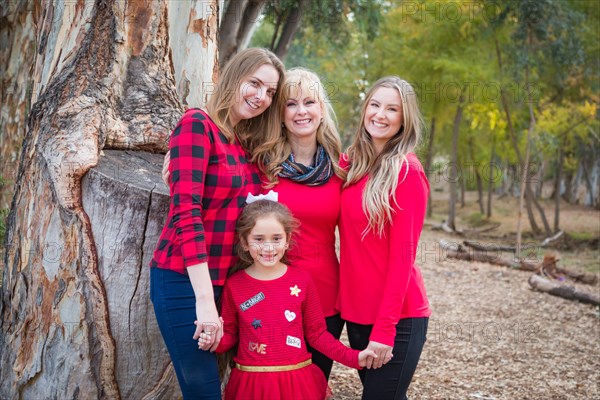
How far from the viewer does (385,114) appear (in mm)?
3047

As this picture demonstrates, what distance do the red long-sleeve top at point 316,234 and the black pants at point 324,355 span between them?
0.04 metres

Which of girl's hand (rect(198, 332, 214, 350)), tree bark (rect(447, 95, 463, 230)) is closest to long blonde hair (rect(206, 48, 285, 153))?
girl's hand (rect(198, 332, 214, 350))

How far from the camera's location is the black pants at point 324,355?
312 cm

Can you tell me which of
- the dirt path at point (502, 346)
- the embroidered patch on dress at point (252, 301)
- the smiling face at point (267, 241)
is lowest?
the dirt path at point (502, 346)

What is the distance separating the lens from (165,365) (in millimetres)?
3178

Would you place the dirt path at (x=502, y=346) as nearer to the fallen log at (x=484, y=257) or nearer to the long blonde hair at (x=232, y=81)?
the fallen log at (x=484, y=257)

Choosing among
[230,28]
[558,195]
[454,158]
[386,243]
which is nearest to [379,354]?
[386,243]

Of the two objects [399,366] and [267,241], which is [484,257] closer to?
[399,366]

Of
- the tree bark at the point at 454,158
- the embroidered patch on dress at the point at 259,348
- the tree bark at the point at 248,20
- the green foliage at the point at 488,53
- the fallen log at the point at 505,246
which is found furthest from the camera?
the tree bark at the point at 454,158

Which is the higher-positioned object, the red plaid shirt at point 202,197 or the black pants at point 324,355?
the red plaid shirt at point 202,197

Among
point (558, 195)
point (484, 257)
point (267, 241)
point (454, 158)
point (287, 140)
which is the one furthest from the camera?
point (558, 195)

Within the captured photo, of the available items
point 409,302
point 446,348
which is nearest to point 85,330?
point 409,302

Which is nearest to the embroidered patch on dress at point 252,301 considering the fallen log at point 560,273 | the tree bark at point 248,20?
the tree bark at point 248,20

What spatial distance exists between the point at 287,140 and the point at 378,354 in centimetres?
130
